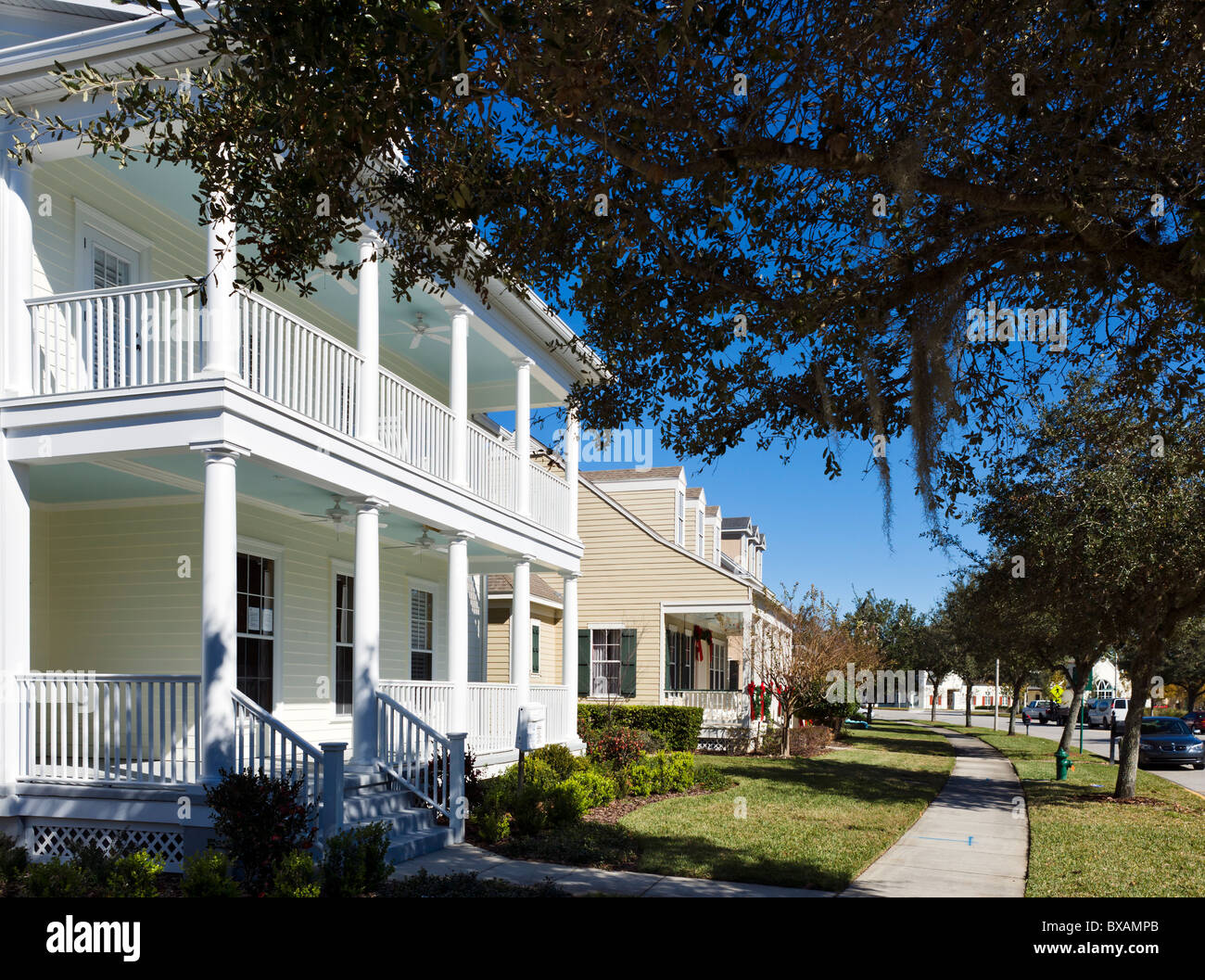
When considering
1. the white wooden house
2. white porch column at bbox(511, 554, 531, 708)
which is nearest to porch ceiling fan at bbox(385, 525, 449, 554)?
the white wooden house

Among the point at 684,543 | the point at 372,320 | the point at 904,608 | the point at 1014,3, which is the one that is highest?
the point at 1014,3

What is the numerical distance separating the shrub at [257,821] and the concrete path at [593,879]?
1.42 metres

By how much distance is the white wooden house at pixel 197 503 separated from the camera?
30.7 ft

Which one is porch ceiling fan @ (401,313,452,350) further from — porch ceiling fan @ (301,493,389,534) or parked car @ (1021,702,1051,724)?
parked car @ (1021,702,1051,724)

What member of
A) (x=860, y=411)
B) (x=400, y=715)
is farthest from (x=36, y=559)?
(x=860, y=411)

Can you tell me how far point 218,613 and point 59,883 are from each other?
2488 millimetres

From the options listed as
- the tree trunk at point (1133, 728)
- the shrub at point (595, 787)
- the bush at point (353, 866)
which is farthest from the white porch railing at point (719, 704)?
the bush at point (353, 866)

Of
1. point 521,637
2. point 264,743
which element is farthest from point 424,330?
point 264,743

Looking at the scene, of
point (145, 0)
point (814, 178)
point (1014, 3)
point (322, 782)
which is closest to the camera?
point (145, 0)

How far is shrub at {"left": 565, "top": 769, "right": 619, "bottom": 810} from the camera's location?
13680mm

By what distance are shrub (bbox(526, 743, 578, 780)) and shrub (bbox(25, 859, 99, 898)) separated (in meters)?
7.38

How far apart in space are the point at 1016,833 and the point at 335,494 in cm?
988

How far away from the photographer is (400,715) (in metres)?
12.0

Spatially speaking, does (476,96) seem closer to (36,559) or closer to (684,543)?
(36,559)
